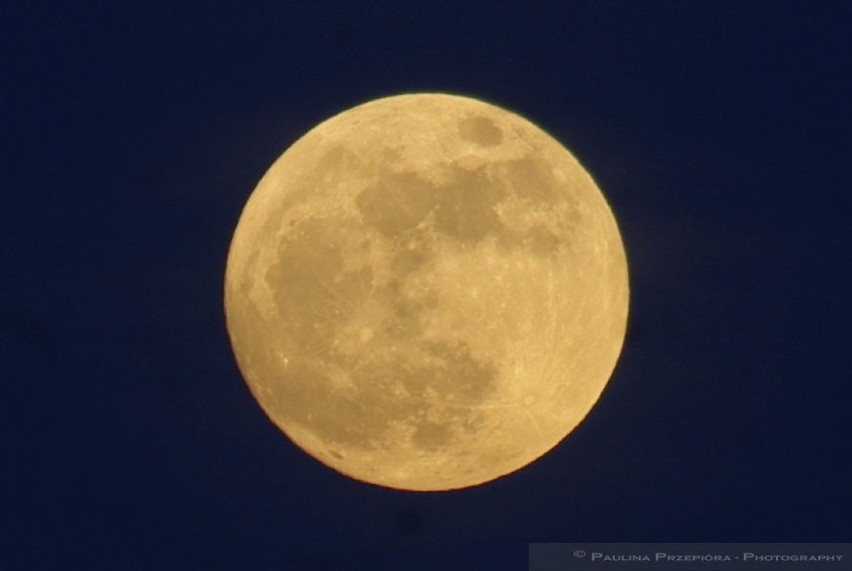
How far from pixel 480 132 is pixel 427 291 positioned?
1218mm

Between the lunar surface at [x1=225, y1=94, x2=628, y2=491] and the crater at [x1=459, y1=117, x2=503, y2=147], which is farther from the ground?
the crater at [x1=459, y1=117, x2=503, y2=147]

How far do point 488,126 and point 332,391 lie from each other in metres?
2.02

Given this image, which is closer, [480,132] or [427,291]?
[427,291]

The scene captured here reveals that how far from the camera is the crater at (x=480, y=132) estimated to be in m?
6.89

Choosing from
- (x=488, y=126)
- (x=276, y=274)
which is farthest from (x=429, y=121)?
(x=276, y=274)

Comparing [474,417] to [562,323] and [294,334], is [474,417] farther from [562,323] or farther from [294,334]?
[294,334]

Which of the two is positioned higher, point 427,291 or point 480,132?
point 480,132

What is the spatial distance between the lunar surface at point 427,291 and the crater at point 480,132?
0.6 inches

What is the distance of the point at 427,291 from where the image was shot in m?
6.41

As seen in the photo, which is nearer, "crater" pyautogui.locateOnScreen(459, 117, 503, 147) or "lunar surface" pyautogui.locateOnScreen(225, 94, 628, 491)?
"lunar surface" pyautogui.locateOnScreen(225, 94, 628, 491)

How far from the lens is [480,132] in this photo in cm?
695

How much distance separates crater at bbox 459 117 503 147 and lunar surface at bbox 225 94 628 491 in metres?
0.02

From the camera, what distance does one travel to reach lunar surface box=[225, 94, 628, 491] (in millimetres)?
6453

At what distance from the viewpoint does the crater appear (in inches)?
271
